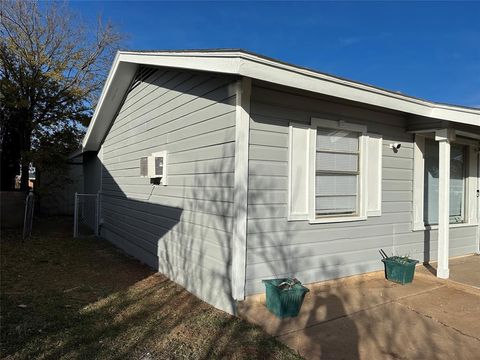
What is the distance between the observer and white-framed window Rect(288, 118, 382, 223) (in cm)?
458

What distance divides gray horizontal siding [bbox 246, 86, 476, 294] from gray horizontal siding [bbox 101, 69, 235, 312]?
0.32 meters

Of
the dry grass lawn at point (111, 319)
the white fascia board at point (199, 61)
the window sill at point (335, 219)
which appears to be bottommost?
the dry grass lawn at point (111, 319)

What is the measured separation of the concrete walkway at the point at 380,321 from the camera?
3.24 meters

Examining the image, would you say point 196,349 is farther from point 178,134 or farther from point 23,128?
point 23,128

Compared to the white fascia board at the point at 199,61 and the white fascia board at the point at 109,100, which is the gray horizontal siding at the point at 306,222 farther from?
the white fascia board at the point at 109,100

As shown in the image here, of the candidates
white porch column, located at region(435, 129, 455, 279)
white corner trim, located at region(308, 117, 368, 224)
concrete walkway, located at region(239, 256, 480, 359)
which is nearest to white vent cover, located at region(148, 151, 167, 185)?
white corner trim, located at region(308, 117, 368, 224)

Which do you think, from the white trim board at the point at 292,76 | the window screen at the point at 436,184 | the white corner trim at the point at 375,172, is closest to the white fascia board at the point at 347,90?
the white trim board at the point at 292,76

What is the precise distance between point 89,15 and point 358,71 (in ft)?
40.3

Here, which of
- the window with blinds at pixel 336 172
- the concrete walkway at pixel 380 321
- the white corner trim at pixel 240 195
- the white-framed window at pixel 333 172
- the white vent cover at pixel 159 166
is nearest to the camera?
the concrete walkway at pixel 380 321

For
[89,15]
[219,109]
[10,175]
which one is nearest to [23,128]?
[10,175]

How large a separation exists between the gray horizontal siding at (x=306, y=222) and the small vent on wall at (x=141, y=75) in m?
3.17

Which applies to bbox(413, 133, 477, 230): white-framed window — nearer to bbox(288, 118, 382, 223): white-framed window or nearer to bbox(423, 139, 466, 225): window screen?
→ bbox(423, 139, 466, 225): window screen

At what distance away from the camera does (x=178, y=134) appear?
219 inches

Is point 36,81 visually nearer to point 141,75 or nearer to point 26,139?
point 26,139
